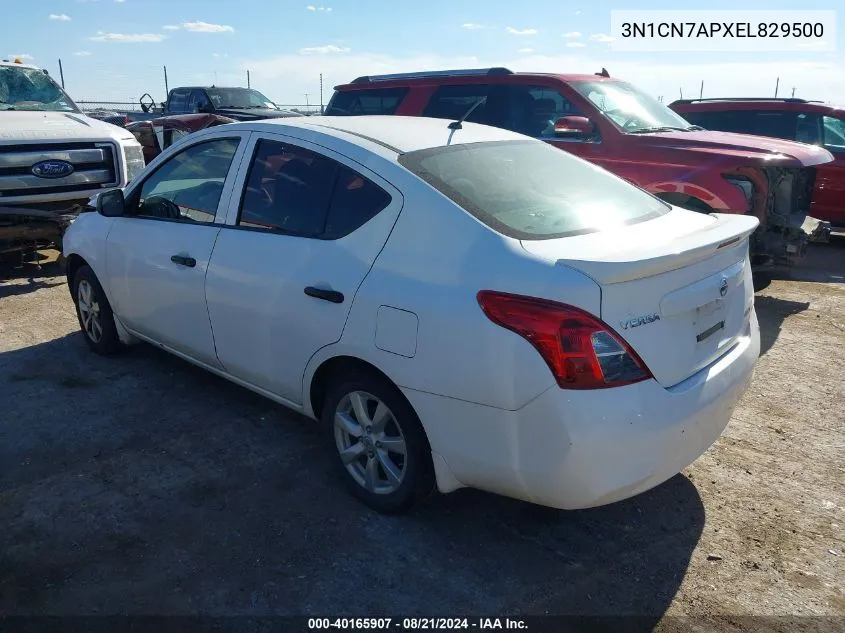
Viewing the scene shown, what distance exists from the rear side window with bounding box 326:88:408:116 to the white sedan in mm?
4166

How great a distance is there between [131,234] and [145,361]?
1.05 m

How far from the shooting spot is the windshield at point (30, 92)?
27.7 feet

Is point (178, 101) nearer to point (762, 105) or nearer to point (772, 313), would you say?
point (762, 105)

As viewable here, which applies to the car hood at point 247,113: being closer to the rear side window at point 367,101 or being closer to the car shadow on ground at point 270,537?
the rear side window at point 367,101

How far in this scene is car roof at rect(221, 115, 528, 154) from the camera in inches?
137

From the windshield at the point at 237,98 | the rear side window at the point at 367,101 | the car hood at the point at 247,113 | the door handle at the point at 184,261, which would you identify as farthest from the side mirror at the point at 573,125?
the windshield at the point at 237,98

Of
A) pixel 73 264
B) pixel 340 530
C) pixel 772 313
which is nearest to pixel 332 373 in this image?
pixel 340 530

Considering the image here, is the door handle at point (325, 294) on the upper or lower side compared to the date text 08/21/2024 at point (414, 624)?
upper

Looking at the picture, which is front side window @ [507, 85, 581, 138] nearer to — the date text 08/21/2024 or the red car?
the red car

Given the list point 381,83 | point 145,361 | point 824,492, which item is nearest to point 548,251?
point 824,492

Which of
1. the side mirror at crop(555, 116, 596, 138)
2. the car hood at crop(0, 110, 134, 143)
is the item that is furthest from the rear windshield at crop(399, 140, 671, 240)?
the car hood at crop(0, 110, 134, 143)

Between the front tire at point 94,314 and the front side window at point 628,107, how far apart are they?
4766 millimetres

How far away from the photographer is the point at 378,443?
3262 millimetres

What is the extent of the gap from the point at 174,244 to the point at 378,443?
185 cm
